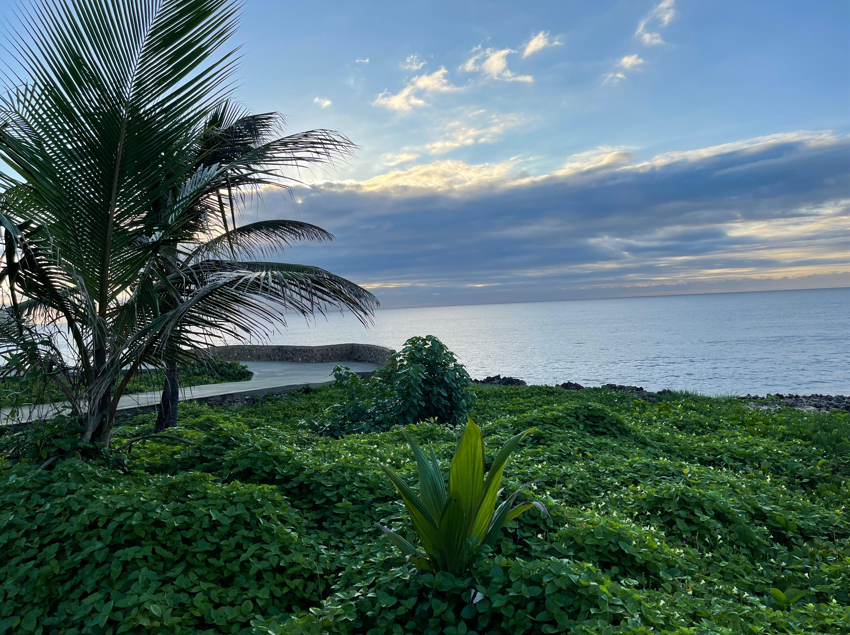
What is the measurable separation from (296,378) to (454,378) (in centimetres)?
718

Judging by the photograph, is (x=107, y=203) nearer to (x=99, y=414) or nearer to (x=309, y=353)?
(x=99, y=414)

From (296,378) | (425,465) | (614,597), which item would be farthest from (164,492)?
(296,378)

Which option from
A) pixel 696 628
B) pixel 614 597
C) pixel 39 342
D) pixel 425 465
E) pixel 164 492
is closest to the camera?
pixel 696 628

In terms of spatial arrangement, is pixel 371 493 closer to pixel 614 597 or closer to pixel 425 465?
pixel 425 465

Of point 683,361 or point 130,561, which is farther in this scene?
point 683,361

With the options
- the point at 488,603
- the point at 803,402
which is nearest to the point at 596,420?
the point at 488,603

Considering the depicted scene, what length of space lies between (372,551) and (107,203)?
3104 mm

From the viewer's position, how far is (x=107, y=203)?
3.75 metres

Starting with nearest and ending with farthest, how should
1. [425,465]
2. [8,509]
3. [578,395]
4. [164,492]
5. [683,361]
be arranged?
1. [425,465]
2. [8,509]
3. [164,492]
4. [578,395]
5. [683,361]

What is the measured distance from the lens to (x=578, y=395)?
10.7m

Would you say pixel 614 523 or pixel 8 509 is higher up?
pixel 8 509

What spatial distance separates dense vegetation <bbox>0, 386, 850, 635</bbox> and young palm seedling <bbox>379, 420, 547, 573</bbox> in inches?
4.1

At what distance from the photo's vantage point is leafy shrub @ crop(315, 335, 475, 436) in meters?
7.64

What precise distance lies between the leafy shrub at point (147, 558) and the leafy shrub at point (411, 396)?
4302mm
